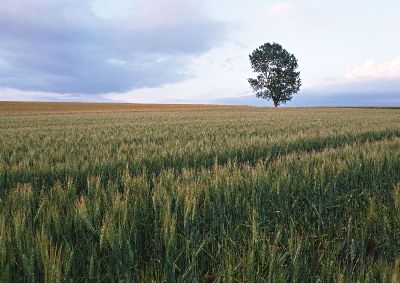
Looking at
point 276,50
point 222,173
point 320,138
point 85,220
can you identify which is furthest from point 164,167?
point 276,50

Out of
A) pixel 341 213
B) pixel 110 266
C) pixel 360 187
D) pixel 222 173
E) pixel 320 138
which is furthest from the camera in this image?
pixel 320 138

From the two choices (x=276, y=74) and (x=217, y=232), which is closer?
(x=217, y=232)

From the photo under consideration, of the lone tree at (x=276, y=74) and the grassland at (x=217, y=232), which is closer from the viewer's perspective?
the grassland at (x=217, y=232)

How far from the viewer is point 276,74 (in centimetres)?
6619

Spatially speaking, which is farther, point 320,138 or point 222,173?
point 320,138

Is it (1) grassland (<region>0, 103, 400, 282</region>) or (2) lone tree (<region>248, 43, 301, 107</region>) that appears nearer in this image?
(1) grassland (<region>0, 103, 400, 282</region>)

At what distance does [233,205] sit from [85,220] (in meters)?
1.04

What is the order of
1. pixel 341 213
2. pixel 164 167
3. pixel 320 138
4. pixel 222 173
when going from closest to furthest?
1. pixel 341 213
2. pixel 222 173
3. pixel 164 167
4. pixel 320 138

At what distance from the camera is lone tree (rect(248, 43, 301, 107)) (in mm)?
65688

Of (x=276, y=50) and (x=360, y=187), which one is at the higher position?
(x=276, y=50)

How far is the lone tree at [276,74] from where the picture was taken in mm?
65688

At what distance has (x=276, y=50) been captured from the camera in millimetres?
68250

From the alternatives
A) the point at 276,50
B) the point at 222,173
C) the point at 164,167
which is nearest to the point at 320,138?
the point at 164,167

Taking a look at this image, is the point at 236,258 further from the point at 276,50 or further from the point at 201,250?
the point at 276,50
